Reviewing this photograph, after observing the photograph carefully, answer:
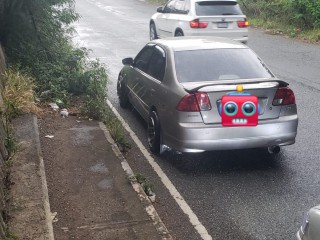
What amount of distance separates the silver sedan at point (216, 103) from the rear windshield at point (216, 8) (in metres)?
7.65

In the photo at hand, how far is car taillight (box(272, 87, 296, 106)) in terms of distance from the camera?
6707 millimetres

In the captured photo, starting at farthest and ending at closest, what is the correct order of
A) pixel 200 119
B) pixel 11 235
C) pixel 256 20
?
1. pixel 256 20
2. pixel 200 119
3. pixel 11 235

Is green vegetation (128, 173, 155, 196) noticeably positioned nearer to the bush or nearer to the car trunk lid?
the car trunk lid

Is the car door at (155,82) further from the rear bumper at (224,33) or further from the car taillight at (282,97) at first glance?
the rear bumper at (224,33)

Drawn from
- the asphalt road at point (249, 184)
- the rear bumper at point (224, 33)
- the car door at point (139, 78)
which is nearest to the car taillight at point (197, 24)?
the rear bumper at point (224, 33)

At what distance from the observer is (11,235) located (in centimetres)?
467

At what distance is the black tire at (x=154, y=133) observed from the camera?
7.37m

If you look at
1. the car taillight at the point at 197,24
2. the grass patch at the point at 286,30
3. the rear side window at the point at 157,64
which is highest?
the rear side window at the point at 157,64

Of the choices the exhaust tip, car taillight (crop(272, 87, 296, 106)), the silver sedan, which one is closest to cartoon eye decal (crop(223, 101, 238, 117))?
the silver sedan

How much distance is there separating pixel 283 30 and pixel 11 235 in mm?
18798

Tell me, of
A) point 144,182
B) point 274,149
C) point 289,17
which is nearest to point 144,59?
point 274,149

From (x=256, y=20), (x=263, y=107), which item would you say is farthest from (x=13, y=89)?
(x=256, y=20)

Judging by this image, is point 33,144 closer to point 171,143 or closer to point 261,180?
point 171,143

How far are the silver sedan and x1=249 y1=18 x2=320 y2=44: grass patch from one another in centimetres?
1266
